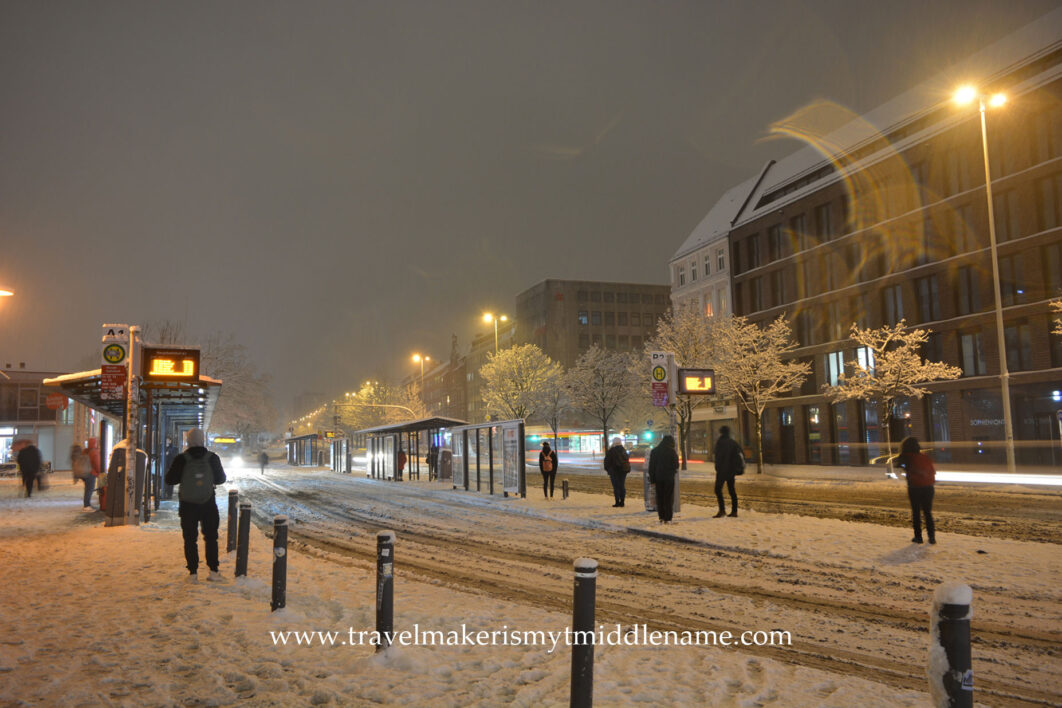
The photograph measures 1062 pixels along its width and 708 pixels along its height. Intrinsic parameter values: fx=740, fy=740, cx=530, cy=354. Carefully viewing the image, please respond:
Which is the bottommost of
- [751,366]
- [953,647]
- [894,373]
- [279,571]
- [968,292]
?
[279,571]

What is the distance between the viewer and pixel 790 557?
1036 centimetres

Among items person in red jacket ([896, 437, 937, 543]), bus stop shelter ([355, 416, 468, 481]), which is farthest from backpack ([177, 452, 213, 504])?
bus stop shelter ([355, 416, 468, 481])

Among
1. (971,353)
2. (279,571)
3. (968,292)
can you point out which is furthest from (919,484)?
(968,292)

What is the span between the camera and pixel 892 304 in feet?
135

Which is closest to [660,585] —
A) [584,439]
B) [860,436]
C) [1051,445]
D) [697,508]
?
[697,508]

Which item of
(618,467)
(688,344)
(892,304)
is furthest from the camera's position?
(688,344)

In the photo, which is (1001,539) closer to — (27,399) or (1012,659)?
(1012,659)

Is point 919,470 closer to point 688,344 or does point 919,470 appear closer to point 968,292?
point 688,344

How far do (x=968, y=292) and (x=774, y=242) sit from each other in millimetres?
14774

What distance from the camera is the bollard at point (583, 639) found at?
171 inches

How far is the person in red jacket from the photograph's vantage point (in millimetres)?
11016

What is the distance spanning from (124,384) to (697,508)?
41.4 ft

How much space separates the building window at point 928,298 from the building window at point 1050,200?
6.22m

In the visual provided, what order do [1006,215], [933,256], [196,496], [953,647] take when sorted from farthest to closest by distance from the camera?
[933,256]
[1006,215]
[196,496]
[953,647]
